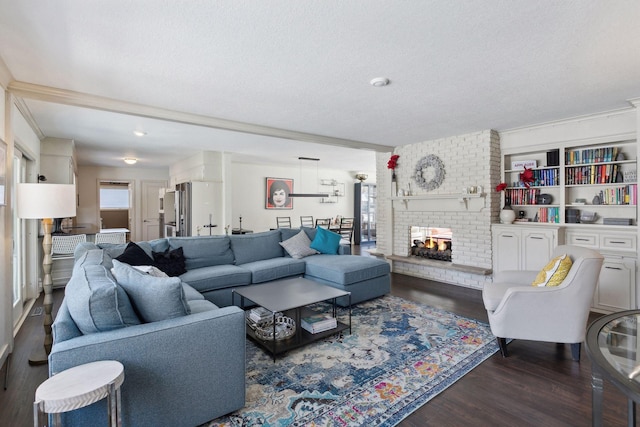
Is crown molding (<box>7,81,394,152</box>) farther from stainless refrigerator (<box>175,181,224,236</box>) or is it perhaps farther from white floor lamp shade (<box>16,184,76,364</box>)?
stainless refrigerator (<box>175,181,224,236</box>)

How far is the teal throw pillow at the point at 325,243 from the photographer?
196 inches

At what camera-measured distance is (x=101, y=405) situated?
5.10ft

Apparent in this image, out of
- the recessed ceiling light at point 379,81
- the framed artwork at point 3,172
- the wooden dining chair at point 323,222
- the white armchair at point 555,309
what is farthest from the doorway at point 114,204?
the white armchair at point 555,309

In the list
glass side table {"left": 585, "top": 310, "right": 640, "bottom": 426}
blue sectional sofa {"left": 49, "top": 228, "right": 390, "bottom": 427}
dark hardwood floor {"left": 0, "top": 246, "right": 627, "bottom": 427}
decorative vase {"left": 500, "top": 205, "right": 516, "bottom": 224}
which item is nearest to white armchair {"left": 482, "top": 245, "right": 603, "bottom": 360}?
dark hardwood floor {"left": 0, "top": 246, "right": 627, "bottom": 427}

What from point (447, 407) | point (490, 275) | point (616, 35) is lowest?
point (447, 407)

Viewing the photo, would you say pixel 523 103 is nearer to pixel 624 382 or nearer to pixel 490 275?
pixel 490 275

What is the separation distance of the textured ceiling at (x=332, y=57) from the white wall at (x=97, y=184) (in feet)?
15.7

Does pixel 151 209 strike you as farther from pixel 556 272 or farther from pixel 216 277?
pixel 556 272

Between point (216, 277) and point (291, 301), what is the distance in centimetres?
125

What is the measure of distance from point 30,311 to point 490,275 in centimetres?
619

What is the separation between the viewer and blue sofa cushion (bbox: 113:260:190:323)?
73.5 inches

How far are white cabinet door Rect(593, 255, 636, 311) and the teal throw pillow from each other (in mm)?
3342

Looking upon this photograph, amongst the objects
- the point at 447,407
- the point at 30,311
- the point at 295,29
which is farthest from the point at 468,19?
the point at 30,311

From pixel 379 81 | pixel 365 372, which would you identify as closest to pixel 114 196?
pixel 379 81
